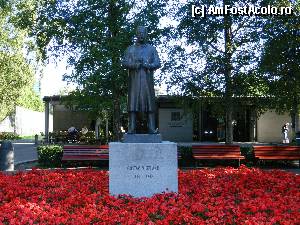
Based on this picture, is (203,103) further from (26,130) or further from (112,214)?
(26,130)

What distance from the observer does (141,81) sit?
29.3ft

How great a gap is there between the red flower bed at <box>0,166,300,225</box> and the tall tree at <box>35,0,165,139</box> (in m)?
6.56

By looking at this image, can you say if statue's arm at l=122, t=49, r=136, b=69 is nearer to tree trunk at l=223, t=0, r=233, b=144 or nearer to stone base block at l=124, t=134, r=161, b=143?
stone base block at l=124, t=134, r=161, b=143

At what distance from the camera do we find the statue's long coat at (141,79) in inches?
351

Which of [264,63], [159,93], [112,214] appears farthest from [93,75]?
[159,93]

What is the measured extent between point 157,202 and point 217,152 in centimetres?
928

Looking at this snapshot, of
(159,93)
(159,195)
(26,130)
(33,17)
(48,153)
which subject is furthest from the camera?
(26,130)

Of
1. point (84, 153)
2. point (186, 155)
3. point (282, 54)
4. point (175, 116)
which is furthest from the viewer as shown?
point (175, 116)

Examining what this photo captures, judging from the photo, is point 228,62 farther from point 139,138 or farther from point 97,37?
point 139,138

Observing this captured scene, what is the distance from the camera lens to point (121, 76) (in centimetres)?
1692

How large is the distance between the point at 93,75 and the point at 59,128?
2440 centimetres

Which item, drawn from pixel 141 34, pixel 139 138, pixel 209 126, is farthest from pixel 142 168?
pixel 209 126

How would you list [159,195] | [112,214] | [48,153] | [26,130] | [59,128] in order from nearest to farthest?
[112,214] → [159,195] → [48,153] → [59,128] → [26,130]

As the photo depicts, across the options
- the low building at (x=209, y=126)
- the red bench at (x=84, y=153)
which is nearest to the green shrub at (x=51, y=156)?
the red bench at (x=84, y=153)
